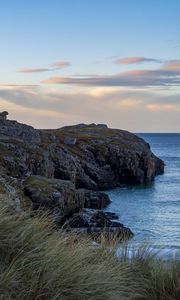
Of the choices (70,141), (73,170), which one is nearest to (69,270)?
(73,170)

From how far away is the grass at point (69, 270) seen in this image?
20.9ft

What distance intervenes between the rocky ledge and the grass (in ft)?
25.1

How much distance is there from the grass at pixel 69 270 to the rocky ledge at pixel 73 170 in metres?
7.65

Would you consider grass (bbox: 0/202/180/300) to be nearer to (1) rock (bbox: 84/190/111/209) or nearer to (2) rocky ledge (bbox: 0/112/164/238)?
(2) rocky ledge (bbox: 0/112/164/238)

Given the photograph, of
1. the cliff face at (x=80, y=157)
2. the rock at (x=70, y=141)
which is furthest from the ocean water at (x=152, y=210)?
the rock at (x=70, y=141)

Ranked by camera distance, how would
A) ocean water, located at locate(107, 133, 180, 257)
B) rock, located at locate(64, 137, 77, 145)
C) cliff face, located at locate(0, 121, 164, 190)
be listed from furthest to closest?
rock, located at locate(64, 137, 77, 145)
cliff face, located at locate(0, 121, 164, 190)
ocean water, located at locate(107, 133, 180, 257)

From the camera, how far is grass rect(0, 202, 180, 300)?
6.38m

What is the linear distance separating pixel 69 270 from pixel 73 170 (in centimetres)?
5338

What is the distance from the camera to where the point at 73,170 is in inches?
2365

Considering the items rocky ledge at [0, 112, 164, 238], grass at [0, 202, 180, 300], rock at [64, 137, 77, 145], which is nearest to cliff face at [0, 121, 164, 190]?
rocky ledge at [0, 112, 164, 238]

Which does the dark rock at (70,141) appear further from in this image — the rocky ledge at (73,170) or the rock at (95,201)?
the rock at (95,201)

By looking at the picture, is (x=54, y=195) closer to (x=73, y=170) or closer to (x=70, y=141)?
(x=73, y=170)

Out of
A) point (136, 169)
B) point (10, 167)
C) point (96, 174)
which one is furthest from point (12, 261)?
point (136, 169)

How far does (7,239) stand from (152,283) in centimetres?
220
